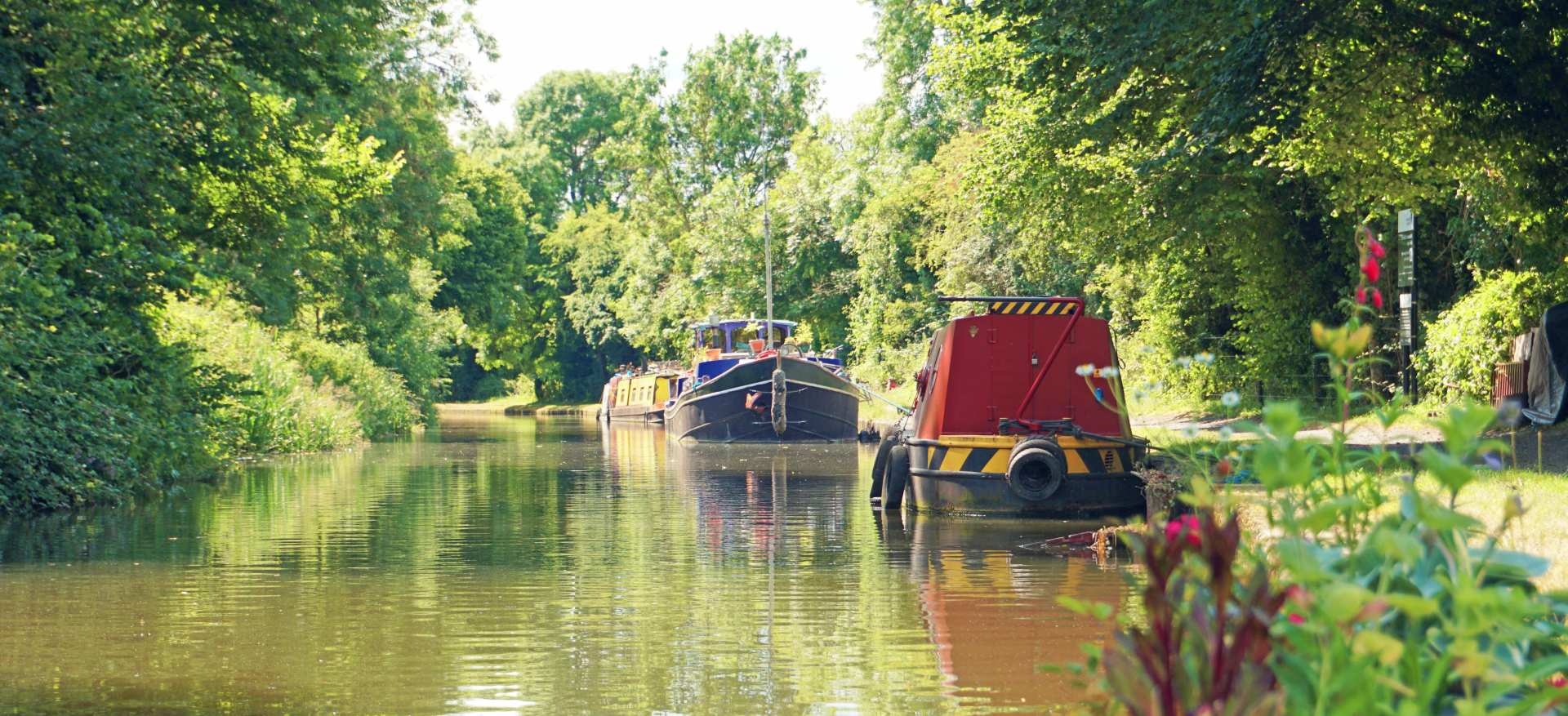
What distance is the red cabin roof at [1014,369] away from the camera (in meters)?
17.4

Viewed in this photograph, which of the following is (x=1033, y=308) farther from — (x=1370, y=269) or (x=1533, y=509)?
(x=1370, y=269)

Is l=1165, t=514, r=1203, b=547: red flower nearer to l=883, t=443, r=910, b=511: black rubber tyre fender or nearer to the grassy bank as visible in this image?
l=883, t=443, r=910, b=511: black rubber tyre fender

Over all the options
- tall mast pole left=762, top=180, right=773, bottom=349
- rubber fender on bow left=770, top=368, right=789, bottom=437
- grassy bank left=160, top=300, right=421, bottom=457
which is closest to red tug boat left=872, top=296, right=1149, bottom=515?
grassy bank left=160, top=300, right=421, bottom=457

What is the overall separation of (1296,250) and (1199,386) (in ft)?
17.5

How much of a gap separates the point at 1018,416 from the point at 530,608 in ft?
25.3

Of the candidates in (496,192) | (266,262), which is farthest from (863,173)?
(266,262)

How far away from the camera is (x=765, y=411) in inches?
1591

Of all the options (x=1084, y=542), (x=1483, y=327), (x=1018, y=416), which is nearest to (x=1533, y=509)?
(x=1084, y=542)

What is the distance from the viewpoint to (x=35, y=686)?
791 centimetres

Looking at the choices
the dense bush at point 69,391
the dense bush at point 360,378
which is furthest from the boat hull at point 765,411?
the dense bush at point 69,391

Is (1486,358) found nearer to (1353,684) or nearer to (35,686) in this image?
(35,686)

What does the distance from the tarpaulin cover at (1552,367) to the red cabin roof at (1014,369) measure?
5261mm

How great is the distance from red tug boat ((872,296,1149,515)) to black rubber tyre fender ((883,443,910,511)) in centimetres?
35

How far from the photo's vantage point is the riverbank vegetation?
17547 mm
